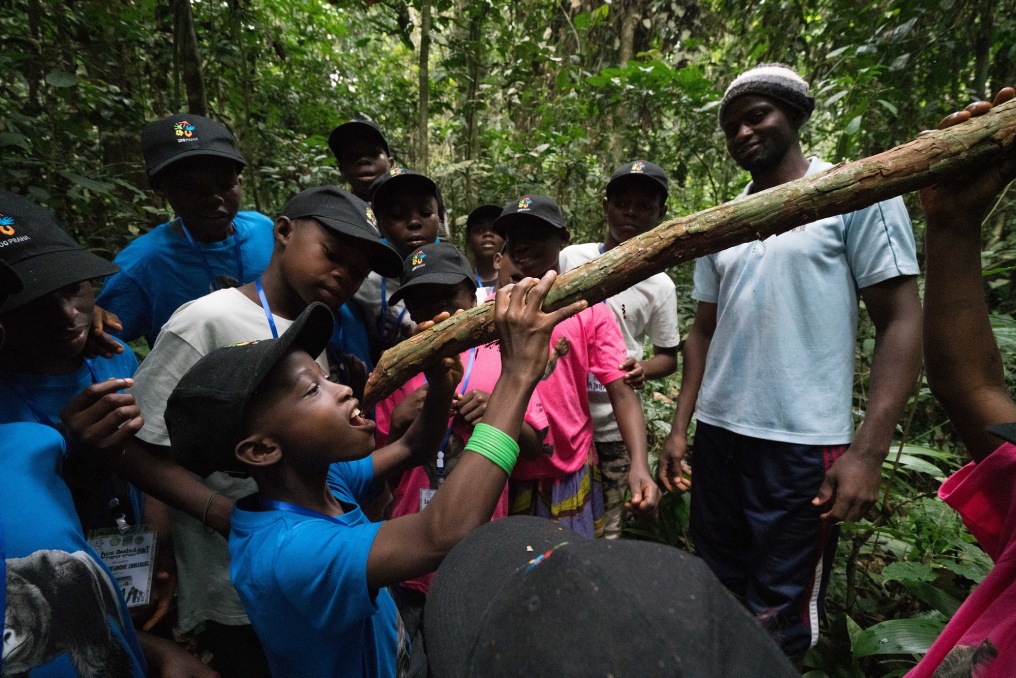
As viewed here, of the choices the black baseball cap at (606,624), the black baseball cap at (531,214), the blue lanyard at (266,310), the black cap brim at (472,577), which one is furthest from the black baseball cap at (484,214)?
the black baseball cap at (606,624)

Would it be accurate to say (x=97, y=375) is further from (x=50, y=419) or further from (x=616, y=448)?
(x=616, y=448)

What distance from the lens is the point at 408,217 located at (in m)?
3.52

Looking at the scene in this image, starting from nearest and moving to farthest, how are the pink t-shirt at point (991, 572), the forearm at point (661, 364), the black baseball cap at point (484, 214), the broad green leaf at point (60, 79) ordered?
1. the pink t-shirt at point (991, 572)
2. the forearm at point (661, 364)
3. the broad green leaf at point (60, 79)
4. the black baseball cap at point (484, 214)

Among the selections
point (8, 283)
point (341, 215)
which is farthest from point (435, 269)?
Answer: point (8, 283)

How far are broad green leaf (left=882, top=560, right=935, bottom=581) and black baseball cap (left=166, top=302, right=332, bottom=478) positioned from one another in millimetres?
3257

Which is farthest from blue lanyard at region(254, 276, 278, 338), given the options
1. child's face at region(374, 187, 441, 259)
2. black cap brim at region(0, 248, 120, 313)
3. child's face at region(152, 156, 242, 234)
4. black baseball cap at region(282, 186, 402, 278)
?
child's face at region(374, 187, 441, 259)

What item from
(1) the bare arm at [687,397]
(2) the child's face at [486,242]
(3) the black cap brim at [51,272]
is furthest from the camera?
(2) the child's face at [486,242]

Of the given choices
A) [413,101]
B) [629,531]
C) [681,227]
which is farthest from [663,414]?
[413,101]

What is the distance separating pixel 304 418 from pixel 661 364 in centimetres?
251

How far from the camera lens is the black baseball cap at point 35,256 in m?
1.69

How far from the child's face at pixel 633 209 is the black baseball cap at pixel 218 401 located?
8.73 ft

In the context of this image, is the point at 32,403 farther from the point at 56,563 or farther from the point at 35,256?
the point at 56,563

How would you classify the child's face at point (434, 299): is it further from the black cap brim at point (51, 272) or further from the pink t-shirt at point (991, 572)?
the pink t-shirt at point (991, 572)

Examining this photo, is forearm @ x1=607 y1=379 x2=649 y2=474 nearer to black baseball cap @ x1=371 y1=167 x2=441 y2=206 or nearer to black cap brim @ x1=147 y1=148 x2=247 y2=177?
black baseball cap @ x1=371 y1=167 x2=441 y2=206
